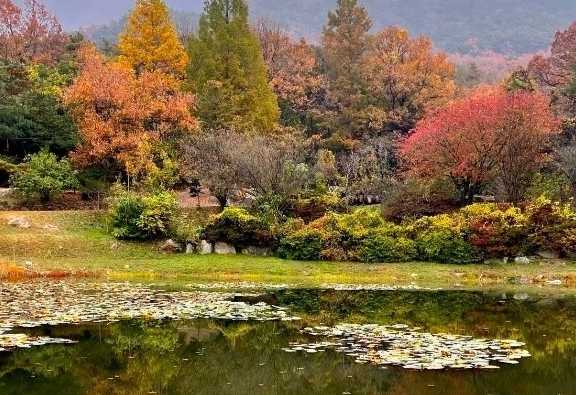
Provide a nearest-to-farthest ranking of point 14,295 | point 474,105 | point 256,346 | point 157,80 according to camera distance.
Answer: point 256,346 → point 14,295 → point 474,105 → point 157,80

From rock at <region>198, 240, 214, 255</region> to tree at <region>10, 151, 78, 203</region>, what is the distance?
10364 mm

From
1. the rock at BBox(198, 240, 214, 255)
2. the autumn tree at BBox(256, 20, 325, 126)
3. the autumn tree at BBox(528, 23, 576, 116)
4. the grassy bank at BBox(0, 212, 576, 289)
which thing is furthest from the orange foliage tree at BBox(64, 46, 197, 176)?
the autumn tree at BBox(528, 23, 576, 116)

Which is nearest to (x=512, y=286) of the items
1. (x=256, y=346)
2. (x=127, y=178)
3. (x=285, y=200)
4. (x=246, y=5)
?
(x=285, y=200)

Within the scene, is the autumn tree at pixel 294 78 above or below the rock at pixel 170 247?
above

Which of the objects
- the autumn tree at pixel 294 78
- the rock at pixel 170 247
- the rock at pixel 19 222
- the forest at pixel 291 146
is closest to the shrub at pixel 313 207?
the forest at pixel 291 146

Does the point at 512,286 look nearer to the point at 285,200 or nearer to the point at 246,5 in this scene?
the point at 285,200

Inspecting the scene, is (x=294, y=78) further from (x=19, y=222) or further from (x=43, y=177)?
(x=19, y=222)

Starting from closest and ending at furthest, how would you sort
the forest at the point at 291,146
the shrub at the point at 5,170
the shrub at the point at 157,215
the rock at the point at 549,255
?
1. the rock at the point at 549,255
2. the forest at the point at 291,146
3. the shrub at the point at 157,215
4. the shrub at the point at 5,170

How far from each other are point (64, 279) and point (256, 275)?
7816 millimetres

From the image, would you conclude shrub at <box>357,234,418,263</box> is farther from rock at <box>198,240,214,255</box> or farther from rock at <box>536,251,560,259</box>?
rock at <box>198,240,214,255</box>

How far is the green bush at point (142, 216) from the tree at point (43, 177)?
5180mm

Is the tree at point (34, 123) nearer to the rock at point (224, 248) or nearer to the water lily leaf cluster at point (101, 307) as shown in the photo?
the rock at point (224, 248)

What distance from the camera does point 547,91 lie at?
59969 mm

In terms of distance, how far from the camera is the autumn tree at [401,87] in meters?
54.5
